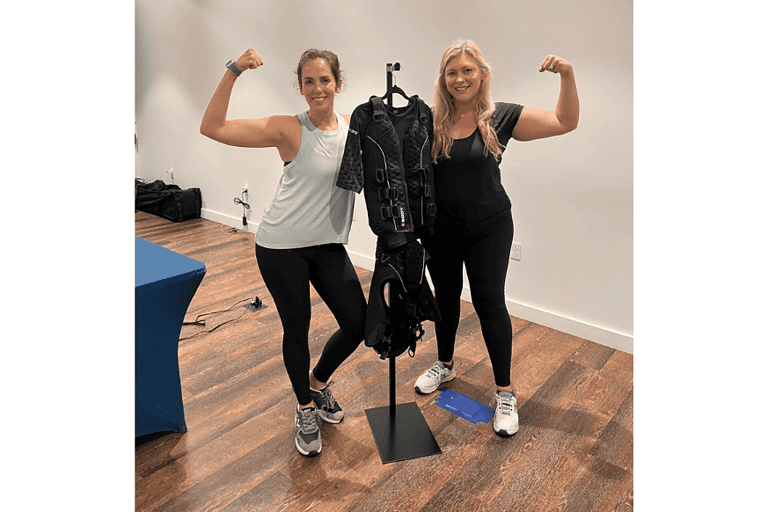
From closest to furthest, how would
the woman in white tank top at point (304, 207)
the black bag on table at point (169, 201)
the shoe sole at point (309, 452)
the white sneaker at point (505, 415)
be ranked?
the woman in white tank top at point (304, 207) < the shoe sole at point (309, 452) < the white sneaker at point (505, 415) < the black bag on table at point (169, 201)

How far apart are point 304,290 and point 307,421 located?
1.73 feet

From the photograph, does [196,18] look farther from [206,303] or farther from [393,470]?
[393,470]

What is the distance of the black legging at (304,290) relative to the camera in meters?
1.78

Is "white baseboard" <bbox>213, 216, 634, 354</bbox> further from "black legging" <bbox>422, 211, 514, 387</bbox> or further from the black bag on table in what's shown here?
the black bag on table

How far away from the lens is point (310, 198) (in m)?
1.76

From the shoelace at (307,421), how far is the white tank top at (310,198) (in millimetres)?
665

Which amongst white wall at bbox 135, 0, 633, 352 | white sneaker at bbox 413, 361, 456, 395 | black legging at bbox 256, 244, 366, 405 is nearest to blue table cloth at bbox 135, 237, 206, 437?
black legging at bbox 256, 244, 366, 405

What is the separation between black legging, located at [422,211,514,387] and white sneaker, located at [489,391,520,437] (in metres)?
0.05

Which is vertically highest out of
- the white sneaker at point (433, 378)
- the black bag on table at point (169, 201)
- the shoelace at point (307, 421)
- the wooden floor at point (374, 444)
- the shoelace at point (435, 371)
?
the black bag on table at point (169, 201)

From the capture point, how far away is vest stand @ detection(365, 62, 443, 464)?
196 cm

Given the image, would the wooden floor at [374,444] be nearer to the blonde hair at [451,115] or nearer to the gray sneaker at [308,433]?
the gray sneaker at [308,433]

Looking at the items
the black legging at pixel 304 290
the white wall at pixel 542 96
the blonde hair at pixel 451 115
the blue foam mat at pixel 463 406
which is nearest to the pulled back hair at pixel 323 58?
the blonde hair at pixel 451 115

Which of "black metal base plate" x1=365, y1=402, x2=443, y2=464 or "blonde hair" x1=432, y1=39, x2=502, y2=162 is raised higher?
"blonde hair" x1=432, y1=39, x2=502, y2=162
